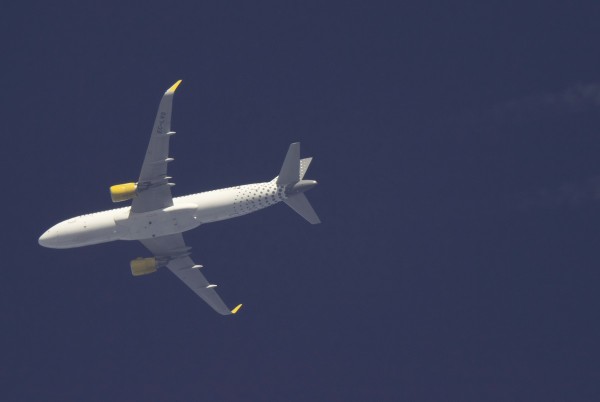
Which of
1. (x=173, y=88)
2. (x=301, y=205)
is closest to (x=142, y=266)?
(x=301, y=205)

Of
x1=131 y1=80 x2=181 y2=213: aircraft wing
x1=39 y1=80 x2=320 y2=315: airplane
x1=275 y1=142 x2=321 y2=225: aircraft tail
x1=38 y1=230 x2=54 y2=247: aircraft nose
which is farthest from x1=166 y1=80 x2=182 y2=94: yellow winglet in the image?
x1=38 y1=230 x2=54 y2=247: aircraft nose

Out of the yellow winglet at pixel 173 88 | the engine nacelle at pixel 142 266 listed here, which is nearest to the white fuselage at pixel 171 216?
the engine nacelle at pixel 142 266

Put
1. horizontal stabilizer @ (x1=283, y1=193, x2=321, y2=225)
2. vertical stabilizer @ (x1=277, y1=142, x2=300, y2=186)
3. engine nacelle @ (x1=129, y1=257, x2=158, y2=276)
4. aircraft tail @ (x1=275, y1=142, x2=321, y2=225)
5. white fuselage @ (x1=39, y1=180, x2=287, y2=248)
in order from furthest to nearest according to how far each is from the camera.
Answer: engine nacelle @ (x1=129, y1=257, x2=158, y2=276)
horizontal stabilizer @ (x1=283, y1=193, x2=321, y2=225)
aircraft tail @ (x1=275, y1=142, x2=321, y2=225)
vertical stabilizer @ (x1=277, y1=142, x2=300, y2=186)
white fuselage @ (x1=39, y1=180, x2=287, y2=248)

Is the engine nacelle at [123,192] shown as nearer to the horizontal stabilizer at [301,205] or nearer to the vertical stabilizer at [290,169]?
the vertical stabilizer at [290,169]

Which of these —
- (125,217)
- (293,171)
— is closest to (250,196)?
(293,171)

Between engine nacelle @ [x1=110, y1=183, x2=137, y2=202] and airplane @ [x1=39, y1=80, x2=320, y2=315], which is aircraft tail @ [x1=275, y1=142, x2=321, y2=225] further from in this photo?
engine nacelle @ [x1=110, y1=183, x2=137, y2=202]

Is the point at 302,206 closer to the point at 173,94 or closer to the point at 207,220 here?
the point at 207,220
